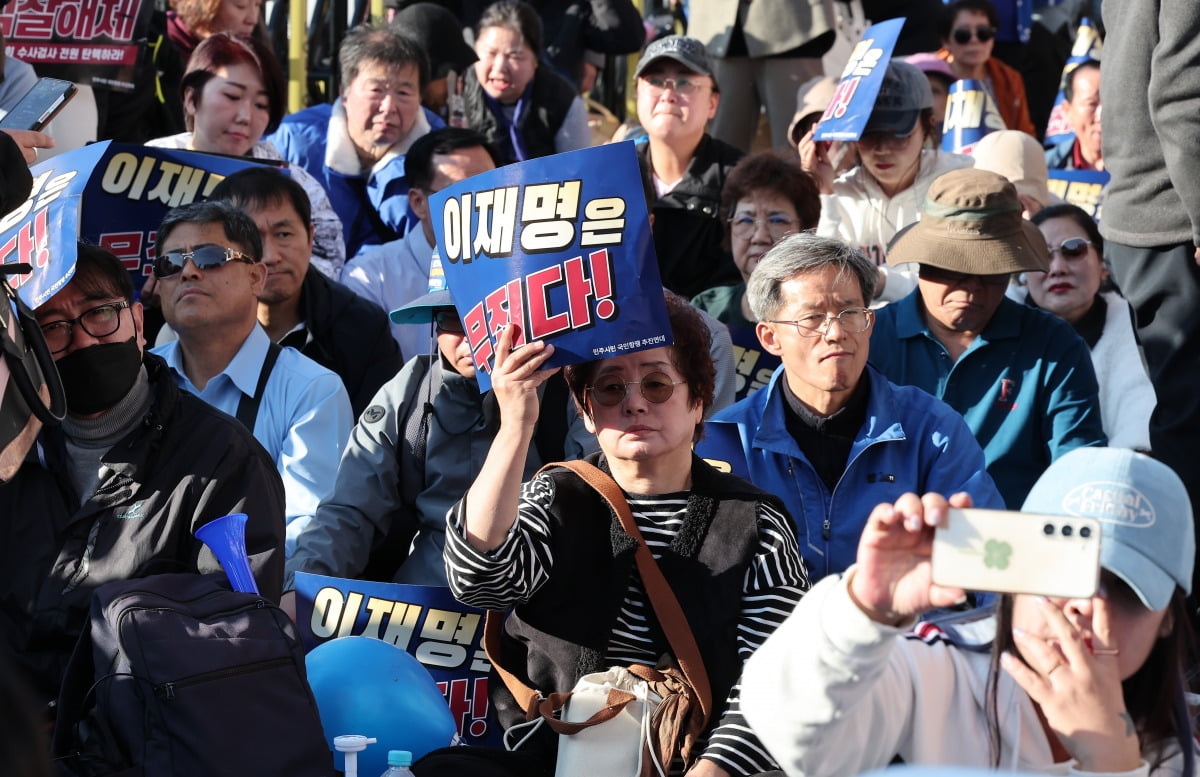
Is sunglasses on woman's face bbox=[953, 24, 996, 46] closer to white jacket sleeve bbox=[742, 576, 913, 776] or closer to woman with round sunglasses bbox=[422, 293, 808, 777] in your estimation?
woman with round sunglasses bbox=[422, 293, 808, 777]

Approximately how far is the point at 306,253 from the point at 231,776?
2.95m

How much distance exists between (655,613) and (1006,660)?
122 centimetres

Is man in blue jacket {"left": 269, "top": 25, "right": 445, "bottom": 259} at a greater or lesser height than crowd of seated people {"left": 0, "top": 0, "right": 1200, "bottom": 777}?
greater

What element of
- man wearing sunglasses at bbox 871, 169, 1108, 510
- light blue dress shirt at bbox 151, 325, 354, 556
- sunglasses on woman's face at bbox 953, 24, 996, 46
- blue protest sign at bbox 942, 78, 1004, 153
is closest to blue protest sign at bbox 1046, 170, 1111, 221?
blue protest sign at bbox 942, 78, 1004, 153

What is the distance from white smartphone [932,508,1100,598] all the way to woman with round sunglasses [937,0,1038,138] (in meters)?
7.29

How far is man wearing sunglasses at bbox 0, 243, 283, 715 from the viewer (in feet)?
12.6

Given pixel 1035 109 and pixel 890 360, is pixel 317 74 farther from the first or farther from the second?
pixel 890 360

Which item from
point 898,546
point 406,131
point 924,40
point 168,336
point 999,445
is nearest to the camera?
point 898,546

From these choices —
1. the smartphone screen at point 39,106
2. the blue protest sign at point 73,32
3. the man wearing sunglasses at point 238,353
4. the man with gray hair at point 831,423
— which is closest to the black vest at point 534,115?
the blue protest sign at point 73,32

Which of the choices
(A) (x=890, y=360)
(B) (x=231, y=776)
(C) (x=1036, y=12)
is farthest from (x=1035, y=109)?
(B) (x=231, y=776)

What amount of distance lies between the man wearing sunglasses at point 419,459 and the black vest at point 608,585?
90 cm

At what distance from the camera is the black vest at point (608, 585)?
3.53m

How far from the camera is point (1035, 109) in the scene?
1075 centimetres

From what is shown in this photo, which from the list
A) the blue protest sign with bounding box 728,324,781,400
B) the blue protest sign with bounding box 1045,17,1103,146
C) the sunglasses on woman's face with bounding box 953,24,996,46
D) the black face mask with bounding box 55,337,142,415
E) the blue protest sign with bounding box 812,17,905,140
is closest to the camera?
the black face mask with bounding box 55,337,142,415
